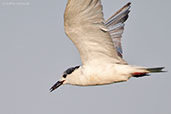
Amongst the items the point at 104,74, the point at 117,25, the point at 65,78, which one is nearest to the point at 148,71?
the point at 104,74

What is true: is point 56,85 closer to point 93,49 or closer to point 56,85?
point 56,85

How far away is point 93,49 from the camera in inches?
356

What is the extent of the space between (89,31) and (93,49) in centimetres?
55

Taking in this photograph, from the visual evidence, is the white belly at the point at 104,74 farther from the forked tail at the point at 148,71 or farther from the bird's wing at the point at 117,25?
the bird's wing at the point at 117,25

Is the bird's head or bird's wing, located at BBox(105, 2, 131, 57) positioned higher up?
bird's wing, located at BBox(105, 2, 131, 57)

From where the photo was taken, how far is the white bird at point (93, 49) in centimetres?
825

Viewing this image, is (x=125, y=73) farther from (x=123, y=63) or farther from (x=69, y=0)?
(x=69, y=0)

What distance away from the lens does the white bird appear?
8.25 meters

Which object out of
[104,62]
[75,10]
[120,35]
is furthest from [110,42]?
[120,35]

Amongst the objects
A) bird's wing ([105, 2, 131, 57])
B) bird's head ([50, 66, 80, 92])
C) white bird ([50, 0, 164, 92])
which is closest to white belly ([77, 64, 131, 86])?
white bird ([50, 0, 164, 92])

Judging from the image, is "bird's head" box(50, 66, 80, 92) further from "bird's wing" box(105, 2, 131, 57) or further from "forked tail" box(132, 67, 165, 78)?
"bird's wing" box(105, 2, 131, 57)

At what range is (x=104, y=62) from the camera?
917cm

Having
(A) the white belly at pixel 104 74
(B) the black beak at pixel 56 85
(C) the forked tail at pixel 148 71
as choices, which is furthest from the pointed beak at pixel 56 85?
(C) the forked tail at pixel 148 71

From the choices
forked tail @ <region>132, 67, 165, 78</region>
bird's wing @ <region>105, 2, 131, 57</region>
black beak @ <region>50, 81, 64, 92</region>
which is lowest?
forked tail @ <region>132, 67, 165, 78</region>
